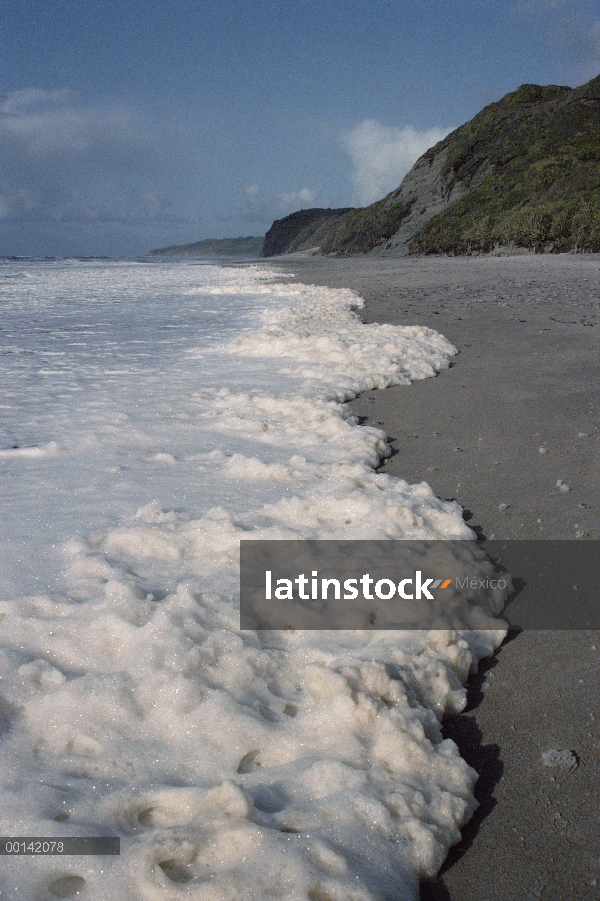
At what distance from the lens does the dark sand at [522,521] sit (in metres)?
1.48

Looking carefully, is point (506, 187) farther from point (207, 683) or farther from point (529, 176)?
point (207, 683)

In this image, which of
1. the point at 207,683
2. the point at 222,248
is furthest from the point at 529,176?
the point at 222,248

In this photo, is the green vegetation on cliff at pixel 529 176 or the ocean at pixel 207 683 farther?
the green vegetation on cliff at pixel 529 176

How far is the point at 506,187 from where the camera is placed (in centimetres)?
4878

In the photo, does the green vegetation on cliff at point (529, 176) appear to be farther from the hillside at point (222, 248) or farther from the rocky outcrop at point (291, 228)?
the hillside at point (222, 248)

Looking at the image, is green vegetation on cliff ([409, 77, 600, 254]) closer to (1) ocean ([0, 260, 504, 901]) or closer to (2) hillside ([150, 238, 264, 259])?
(1) ocean ([0, 260, 504, 901])

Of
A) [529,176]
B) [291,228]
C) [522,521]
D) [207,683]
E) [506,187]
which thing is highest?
[291,228]

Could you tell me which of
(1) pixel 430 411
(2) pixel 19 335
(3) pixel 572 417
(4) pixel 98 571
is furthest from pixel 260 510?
(2) pixel 19 335

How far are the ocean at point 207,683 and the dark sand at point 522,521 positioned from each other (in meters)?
0.10

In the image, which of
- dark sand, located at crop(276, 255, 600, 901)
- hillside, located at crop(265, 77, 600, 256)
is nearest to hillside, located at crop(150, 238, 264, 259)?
hillside, located at crop(265, 77, 600, 256)

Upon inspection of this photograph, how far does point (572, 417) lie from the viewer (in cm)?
427

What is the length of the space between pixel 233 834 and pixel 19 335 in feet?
27.5

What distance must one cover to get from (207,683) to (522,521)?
1716 millimetres

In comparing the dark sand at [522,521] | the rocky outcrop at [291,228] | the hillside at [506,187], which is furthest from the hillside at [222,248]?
the dark sand at [522,521]
